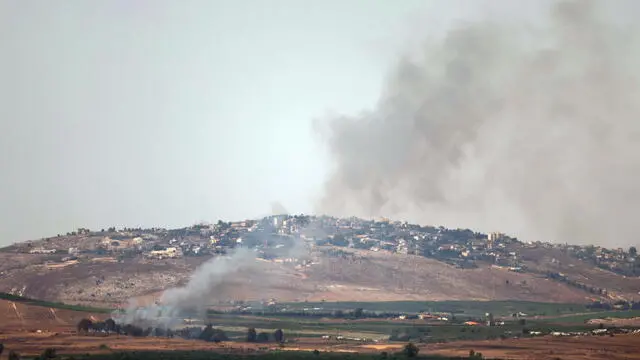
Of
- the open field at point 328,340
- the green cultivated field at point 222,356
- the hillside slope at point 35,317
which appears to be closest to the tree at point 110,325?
the open field at point 328,340

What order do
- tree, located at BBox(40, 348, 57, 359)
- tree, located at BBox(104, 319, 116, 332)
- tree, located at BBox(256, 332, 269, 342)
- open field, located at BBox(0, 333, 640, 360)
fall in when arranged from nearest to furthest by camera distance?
tree, located at BBox(40, 348, 57, 359) → open field, located at BBox(0, 333, 640, 360) → tree, located at BBox(256, 332, 269, 342) → tree, located at BBox(104, 319, 116, 332)

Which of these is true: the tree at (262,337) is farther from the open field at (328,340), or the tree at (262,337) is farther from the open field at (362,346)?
the open field at (362,346)

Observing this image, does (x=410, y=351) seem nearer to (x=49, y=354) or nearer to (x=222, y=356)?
(x=222, y=356)

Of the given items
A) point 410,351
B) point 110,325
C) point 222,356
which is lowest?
point 222,356

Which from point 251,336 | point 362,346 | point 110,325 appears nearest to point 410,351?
point 362,346

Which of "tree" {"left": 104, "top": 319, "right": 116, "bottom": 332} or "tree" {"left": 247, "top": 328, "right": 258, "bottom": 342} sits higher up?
"tree" {"left": 104, "top": 319, "right": 116, "bottom": 332}

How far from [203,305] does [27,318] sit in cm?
3692

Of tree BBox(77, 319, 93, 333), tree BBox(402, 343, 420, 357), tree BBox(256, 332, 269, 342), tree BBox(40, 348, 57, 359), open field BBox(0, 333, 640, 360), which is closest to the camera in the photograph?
tree BBox(40, 348, 57, 359)

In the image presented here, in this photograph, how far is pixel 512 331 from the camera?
166875 mm

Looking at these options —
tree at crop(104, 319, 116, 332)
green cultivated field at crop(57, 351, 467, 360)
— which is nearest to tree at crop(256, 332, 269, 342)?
green cultivated field at crop(57, 351, 467, 360)

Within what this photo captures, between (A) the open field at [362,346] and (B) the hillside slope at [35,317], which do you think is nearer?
(A) the open field at [362,346]

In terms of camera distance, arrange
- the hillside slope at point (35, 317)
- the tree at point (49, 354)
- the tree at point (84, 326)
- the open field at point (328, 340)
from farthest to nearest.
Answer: the hillside slope at point (35, 317)
the tree at point (84, 326)
the open field at point (328, 340)
the tree at point (49, 354)

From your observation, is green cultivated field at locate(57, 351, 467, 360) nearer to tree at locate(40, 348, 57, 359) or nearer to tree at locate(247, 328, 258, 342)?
tree at locate(40, 348, 57, 359)

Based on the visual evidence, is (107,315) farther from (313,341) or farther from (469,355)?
(469,355)
